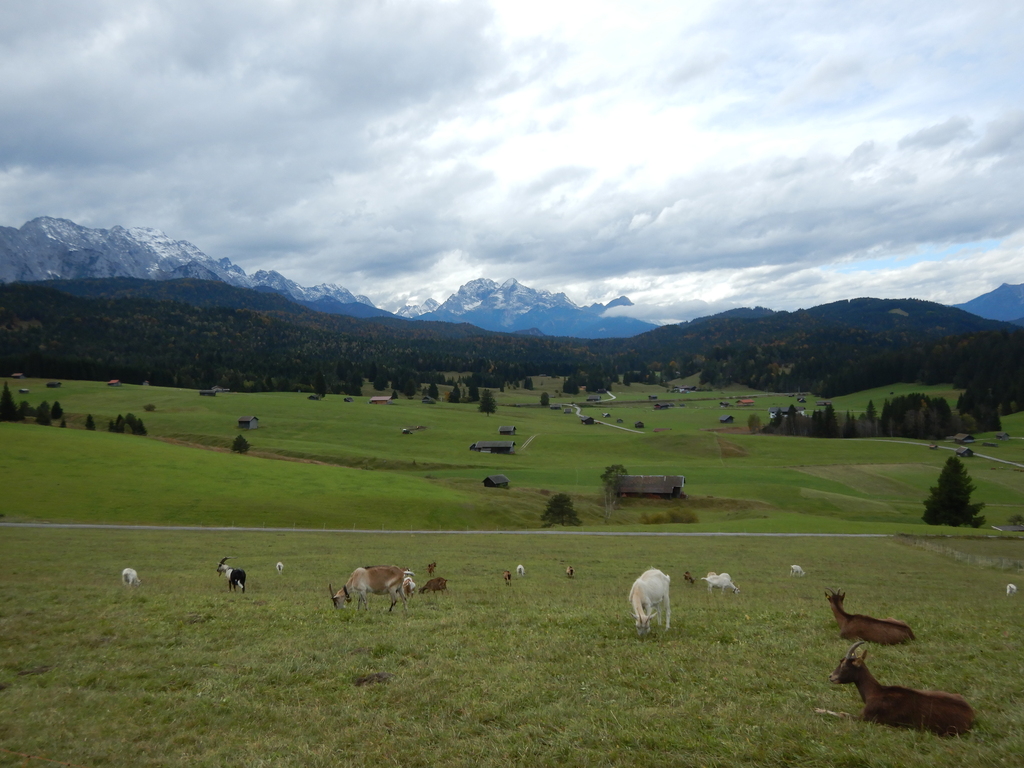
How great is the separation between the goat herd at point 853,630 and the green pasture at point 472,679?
1.12ft

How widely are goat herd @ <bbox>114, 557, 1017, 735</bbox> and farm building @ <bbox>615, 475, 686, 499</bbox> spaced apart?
192 ft

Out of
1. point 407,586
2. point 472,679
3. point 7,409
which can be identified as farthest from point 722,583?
point 7,409

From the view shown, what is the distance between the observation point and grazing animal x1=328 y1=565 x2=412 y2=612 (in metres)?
17.9

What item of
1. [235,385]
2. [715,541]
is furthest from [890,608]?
[235,385]

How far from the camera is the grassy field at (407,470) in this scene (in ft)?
200

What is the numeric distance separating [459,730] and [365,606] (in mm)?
10014

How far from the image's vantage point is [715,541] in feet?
156

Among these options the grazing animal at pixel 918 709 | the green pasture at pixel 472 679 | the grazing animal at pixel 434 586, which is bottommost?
the grazing animal at pixel 434 586

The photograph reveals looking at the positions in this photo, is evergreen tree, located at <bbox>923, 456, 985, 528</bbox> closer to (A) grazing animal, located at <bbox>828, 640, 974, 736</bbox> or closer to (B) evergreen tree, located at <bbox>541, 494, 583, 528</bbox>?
(B) evergreen tree, located at <bbox>541, 494, 583, 528</bbox>

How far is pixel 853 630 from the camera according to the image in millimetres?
13453

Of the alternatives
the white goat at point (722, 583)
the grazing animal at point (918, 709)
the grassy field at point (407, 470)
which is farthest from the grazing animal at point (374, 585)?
the grassy field at point (407, 470)

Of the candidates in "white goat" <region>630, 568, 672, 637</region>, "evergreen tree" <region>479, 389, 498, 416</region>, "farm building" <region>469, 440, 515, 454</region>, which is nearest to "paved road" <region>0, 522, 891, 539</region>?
"white goat" <region>630, 568, 672, 637</region>

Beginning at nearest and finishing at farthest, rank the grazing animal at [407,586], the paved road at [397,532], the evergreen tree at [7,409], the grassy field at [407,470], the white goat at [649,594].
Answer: the white goat at [649,594] → the grazing animal at [407,586] → the paved road at [397,532] → the grassy field at [407,470] → the evergreen tree at [7,409]

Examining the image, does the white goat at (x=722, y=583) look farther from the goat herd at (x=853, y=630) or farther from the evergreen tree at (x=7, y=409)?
the evergreen tree at (x=7, y=409)
